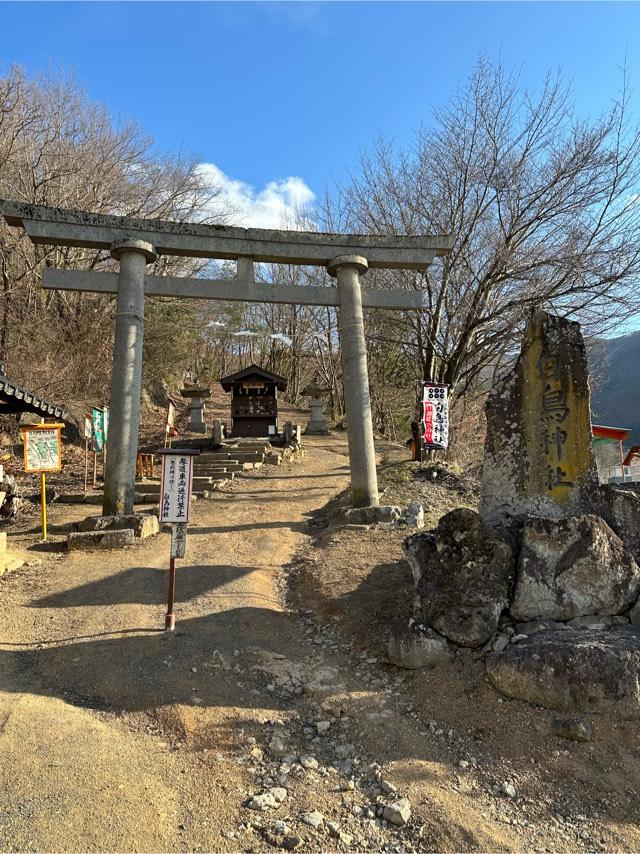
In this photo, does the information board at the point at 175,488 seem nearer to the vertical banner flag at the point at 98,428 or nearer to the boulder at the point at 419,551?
the boulder at the point at 419,551

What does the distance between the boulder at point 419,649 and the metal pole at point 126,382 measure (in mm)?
5520

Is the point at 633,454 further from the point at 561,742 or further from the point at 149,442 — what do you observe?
the point at 149,442

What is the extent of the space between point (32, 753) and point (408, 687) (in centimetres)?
249

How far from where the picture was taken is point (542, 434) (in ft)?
15.2

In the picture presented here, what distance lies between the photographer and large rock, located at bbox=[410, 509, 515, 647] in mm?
3873

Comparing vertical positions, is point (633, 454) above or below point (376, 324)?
below

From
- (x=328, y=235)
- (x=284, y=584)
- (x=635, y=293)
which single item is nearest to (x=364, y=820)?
(x=284, y=584)

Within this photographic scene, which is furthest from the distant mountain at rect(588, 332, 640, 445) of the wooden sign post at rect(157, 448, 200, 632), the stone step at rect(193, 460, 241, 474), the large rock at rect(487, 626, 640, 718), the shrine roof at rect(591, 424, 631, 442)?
the wooden sign post at rect(157, 448, 200, 632)

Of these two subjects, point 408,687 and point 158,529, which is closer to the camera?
point 408,687

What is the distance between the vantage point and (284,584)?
20.4 ft

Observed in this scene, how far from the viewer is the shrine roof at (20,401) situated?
22.4 feet

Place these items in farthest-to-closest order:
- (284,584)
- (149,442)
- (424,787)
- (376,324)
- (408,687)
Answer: (149,442) < (376,324) < (284,584) < (408,687) < (424,787)

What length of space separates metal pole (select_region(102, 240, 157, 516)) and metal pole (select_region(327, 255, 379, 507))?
3.43 meters

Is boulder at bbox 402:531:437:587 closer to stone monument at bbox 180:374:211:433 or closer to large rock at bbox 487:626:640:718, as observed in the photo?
large rock at bbox 487:626:640:718
